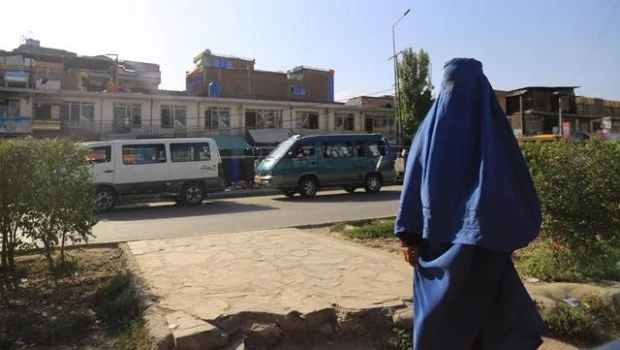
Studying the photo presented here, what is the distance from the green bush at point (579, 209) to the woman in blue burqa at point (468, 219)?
142 inches

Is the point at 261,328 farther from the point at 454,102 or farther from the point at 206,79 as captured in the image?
the point at 206,79

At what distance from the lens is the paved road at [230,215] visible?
10.1 m

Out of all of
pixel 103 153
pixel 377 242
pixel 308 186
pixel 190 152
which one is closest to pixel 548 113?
pixel 308 186

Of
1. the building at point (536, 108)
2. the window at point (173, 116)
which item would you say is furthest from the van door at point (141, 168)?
the building at point (536, 108)

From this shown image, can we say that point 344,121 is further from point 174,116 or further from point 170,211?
point 170,211

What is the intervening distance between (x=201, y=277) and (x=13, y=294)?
176 cm

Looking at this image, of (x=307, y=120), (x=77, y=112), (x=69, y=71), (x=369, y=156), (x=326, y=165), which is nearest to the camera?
(x=326, y=165)

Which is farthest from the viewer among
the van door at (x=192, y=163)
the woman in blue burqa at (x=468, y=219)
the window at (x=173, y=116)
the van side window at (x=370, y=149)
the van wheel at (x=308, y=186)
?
the window at (x=173, y=116)

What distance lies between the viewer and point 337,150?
1762 cm

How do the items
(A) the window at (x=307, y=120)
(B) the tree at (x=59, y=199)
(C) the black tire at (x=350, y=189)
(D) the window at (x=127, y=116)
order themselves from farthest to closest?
(A) the window at (x=307, y=120) < (D) the window at (x=127, y=116) < (C) the black tire at (x=350, y=189) < (B) the tree at (x=59, y=199)

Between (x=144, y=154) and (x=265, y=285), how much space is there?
36.0 ft

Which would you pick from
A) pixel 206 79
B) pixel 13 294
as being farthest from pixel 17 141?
pixel 206 79

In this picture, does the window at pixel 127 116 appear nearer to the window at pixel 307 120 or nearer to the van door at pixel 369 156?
the window at pixel 307 120

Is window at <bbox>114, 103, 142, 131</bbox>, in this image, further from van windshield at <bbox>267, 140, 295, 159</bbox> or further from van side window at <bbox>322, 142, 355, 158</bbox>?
van side window at <bbox>322, 142, 355, 158</bbox>
